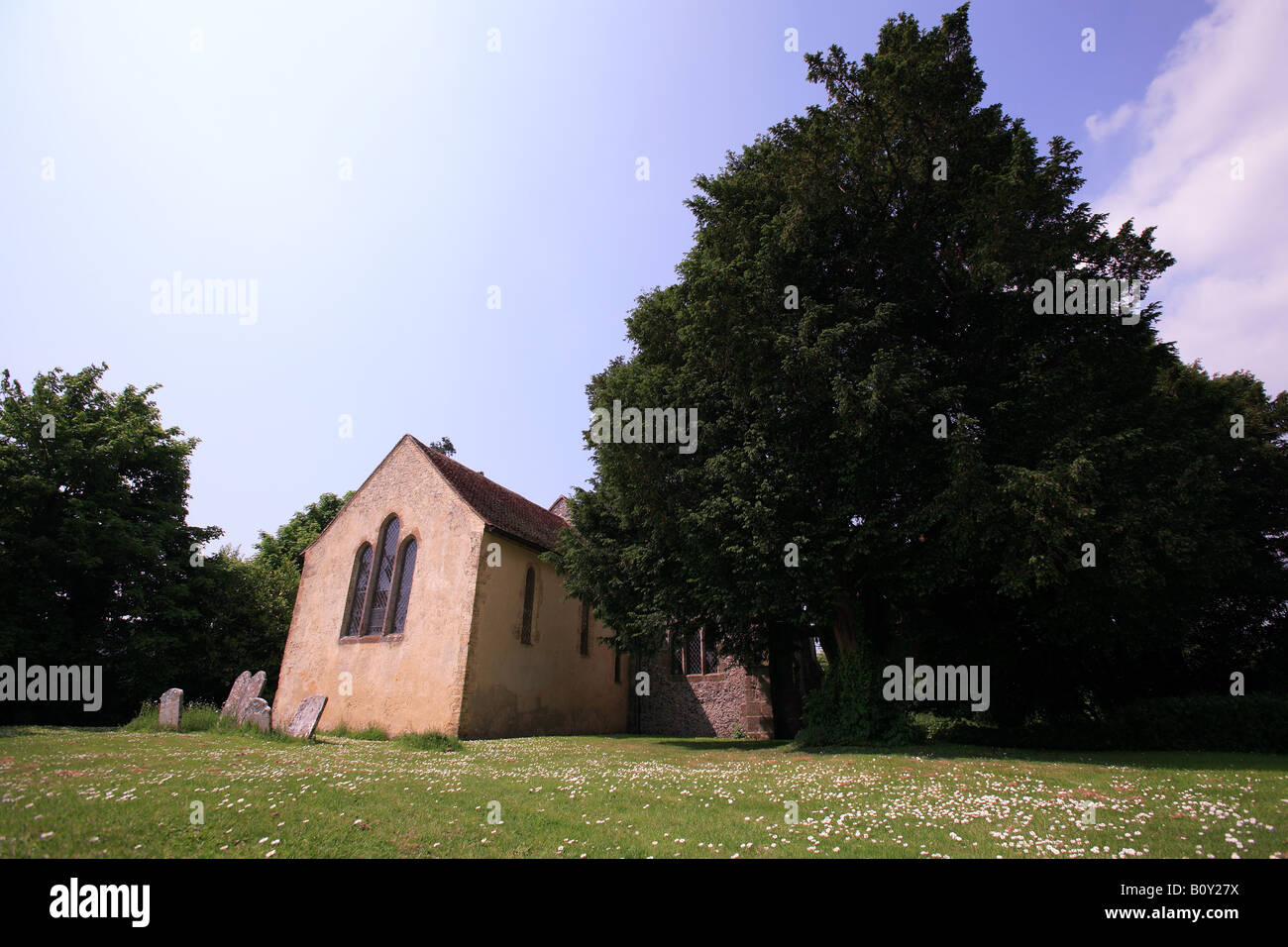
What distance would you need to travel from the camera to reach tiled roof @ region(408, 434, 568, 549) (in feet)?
76.6

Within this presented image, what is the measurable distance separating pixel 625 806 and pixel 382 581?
19.1m

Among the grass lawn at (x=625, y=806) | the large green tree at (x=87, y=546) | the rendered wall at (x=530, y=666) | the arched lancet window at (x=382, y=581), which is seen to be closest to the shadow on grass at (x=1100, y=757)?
the grass lawn at (x=625, y=806)

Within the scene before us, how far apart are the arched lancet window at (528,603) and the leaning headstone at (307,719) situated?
7.75 metres

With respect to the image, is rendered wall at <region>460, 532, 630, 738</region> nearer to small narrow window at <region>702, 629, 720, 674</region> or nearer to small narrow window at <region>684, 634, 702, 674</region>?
small narrow window at <region>684, 634, 702, 674</region>

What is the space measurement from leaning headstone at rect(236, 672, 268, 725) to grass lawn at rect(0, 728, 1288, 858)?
165 inches

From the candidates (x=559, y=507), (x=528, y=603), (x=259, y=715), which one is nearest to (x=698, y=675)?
(x=528, y=603)

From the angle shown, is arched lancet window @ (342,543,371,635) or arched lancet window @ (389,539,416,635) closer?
arched lancet window @ (389,539,416,635)

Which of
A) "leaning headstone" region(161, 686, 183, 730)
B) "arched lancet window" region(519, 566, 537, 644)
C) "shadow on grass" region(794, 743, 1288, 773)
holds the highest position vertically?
"arched lancet window" region(519, 566, 537, 644)

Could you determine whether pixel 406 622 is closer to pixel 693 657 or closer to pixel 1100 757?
pixel 693 657

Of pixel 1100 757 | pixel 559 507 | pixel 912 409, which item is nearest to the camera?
pixel 1100 757

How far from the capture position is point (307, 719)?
52.9 ft

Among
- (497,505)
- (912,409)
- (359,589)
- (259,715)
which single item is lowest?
(259,715)

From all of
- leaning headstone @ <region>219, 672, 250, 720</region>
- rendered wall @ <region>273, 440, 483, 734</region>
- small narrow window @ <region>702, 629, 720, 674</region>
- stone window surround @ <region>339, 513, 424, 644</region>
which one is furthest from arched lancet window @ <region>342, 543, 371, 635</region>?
small narrow window @ <region>702, 629, 720, 674</region>
